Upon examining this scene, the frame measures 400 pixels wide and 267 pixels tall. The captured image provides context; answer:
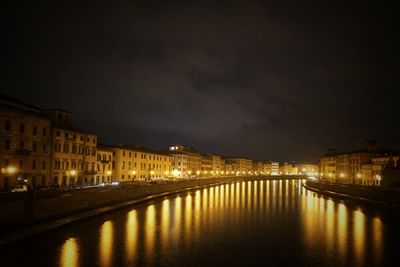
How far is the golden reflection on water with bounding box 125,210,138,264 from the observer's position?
16723 millimetres

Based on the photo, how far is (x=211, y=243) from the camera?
66.0 feet

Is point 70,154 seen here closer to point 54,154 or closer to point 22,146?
point 54,154

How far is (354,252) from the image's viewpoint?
18.2 m

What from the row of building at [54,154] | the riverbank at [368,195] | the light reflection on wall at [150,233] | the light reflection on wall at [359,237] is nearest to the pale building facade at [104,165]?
the row of building at [54,154]

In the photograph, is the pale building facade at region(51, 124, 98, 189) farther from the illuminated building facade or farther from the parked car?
the parked car

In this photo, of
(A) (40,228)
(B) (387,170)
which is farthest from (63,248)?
(B) (387,170)

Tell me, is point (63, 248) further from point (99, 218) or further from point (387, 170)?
point (387, 170)

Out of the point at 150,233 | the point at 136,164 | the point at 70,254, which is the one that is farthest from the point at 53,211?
the point at 136,164

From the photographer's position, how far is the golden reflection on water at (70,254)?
15297 mm

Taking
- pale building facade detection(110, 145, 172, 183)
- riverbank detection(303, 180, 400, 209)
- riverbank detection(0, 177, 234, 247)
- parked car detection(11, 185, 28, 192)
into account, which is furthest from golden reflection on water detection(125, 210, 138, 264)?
pale building facade detection(110, 145, 172, 183)

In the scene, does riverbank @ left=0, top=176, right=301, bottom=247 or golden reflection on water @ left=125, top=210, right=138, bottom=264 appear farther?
riverbank @ left=0, top=176, right=301, bottom=247

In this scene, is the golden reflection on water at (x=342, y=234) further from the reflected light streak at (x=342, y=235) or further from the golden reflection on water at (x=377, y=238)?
the golden reflection on water at (x=377, y=238)

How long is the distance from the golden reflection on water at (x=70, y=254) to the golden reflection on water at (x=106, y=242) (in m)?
1.15

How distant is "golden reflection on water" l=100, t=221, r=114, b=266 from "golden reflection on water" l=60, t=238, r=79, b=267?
3.76ft
